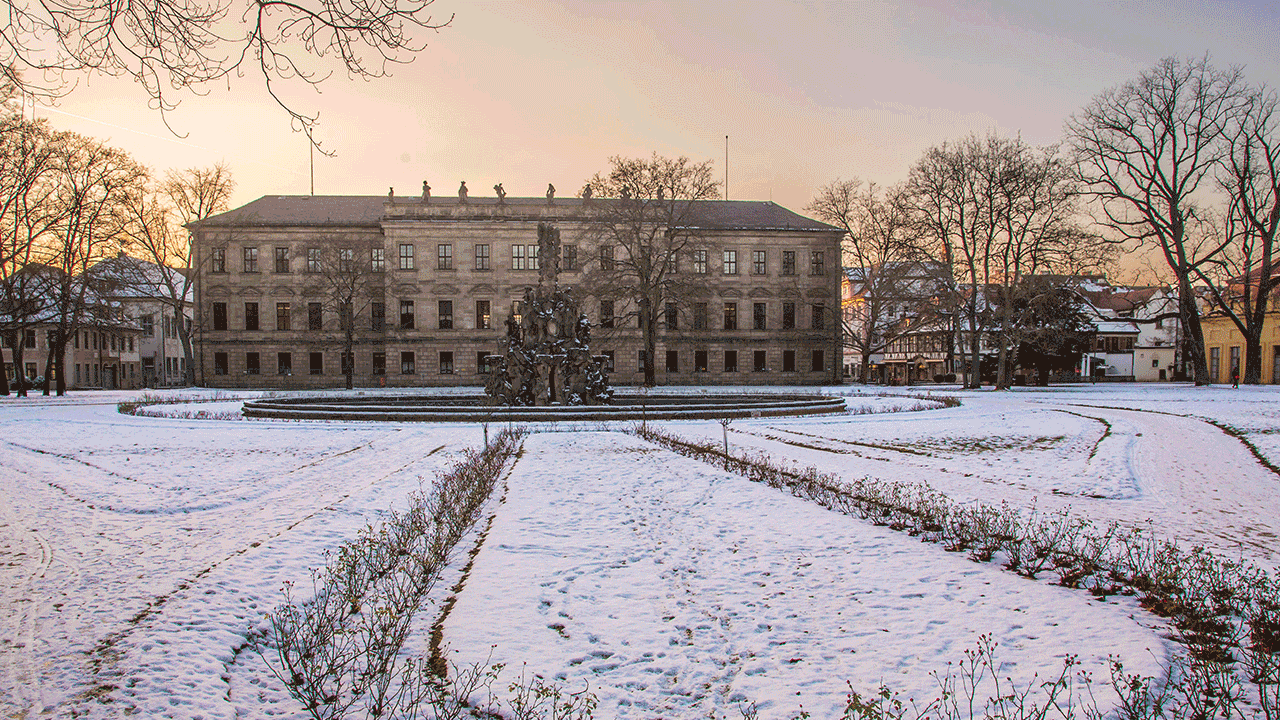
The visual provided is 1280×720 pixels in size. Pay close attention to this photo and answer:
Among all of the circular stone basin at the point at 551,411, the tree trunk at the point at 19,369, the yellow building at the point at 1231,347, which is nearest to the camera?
the circular stone basin at the point at 551,411

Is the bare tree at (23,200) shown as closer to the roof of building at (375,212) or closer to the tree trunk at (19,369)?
the tree trunk at (19,369)

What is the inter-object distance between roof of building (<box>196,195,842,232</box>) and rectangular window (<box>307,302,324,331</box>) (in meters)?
5.87

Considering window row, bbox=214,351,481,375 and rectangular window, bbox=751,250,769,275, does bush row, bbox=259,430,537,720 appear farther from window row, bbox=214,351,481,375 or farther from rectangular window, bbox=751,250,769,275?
rectangular window, bbox=751,250,769,275

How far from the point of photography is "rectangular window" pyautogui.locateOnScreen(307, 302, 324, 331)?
166 feet

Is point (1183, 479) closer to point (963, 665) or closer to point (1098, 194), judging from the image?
point (963, 665)

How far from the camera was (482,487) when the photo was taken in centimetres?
895

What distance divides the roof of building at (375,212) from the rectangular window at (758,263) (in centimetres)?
202

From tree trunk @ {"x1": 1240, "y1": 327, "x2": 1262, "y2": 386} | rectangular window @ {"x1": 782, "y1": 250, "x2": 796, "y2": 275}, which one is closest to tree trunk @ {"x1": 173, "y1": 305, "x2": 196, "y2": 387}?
rectangular window @ {"x1": 782, "y1": 250, "x2": 796, "y2": 275}

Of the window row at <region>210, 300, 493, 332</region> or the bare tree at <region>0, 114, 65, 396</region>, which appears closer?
the bare tree at <region>0, 114, 65, 396</region>

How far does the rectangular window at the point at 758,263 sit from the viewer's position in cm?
5356

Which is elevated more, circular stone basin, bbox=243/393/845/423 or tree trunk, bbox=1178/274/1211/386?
tree trunk, bbox=1178/274/1211/386

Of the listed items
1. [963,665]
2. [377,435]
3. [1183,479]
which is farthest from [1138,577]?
[377,435]

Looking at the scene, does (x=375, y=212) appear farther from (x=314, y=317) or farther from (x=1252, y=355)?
(x=1252, y=355)

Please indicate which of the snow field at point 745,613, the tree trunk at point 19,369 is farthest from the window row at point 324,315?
the snow field at point 745,613
